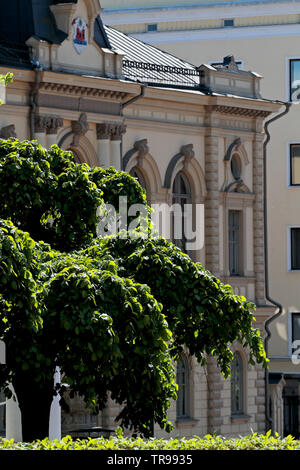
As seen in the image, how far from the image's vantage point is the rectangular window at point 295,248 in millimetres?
56125

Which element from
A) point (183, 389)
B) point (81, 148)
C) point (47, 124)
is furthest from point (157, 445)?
point (183, 389)

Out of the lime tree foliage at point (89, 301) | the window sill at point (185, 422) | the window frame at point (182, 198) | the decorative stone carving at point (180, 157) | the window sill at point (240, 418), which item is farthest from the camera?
the window sill at point (240, 418)

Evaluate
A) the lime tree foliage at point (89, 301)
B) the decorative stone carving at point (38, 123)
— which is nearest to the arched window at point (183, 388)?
the decorative stone carving at point (38, 123)

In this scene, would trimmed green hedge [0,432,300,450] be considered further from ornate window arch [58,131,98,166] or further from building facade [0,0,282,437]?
ornate window arch [58,131,98,166]

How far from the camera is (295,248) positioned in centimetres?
5612

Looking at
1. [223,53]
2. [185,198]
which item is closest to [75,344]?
[185,198]

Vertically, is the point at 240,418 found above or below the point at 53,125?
below

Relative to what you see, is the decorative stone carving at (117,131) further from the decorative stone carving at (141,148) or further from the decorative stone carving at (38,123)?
the decorative stone carving at (38,123)

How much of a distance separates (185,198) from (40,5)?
7.25 metres

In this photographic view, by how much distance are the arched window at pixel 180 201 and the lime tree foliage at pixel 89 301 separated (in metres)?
14.4

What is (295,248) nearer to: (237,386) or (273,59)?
(273,59)

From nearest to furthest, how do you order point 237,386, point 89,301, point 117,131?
1. point 89,301
2. point 117,131
3. point 237,386

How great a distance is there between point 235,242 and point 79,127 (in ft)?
26.2

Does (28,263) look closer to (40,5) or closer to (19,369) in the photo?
(19,369)
